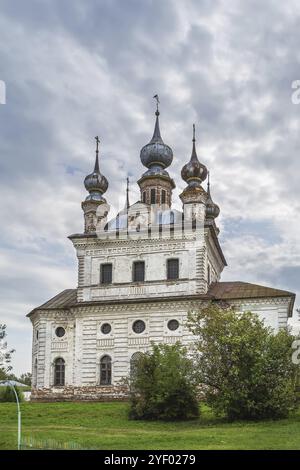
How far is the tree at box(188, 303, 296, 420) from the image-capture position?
2495cm

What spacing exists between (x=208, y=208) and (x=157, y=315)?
547 inches

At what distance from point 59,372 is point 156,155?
14830 mm

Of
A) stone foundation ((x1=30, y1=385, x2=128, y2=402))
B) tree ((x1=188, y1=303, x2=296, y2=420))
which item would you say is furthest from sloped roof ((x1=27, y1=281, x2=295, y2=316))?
tree ((x1=188, y1=303, x2=296, y2=420))

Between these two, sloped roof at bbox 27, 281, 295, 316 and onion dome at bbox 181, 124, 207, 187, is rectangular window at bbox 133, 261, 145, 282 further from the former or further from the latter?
onion dome at bbox 181, 124, 207, 187

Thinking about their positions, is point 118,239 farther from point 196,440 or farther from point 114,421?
point 196,440

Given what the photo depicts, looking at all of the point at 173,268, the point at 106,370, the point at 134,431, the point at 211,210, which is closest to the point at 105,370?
the point at 106,370

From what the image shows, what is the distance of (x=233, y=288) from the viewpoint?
38.2 m

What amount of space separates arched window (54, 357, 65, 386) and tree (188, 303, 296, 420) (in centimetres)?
1363

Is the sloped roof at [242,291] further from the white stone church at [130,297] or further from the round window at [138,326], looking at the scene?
the round window at [138,326]

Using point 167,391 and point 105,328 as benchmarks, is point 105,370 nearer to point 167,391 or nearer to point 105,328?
point 105,328

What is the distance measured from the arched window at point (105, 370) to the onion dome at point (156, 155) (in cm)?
1235
